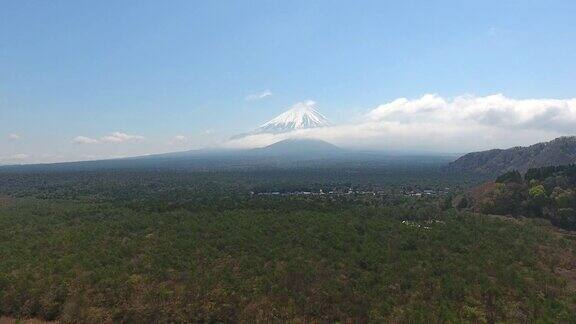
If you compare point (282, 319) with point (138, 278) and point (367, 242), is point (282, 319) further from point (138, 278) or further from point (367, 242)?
point (367, 242)

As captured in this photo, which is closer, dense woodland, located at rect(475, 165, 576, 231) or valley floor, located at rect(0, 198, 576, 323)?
valley floor, located at rect(0, 198, 576, 323)

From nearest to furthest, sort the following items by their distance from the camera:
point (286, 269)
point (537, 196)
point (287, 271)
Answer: point (287, 271)
point (286, 269)
point (537, 196)

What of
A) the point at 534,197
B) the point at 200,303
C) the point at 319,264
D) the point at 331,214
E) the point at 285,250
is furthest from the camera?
the point at 534,197

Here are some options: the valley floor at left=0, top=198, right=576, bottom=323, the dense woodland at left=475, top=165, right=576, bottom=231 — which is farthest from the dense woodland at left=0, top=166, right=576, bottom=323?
the dense woodland at left=475, top=165, right=576, bottom=231

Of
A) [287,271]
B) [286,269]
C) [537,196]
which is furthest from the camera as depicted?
[537,196]

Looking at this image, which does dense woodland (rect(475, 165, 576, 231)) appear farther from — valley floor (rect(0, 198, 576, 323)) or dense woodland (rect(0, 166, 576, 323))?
valley floor (rect(0, 198, 576, 323))

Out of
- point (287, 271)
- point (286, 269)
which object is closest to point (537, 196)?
point (286, 269)

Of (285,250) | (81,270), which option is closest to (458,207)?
(285,250)

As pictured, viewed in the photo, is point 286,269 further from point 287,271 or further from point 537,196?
point 537,196
